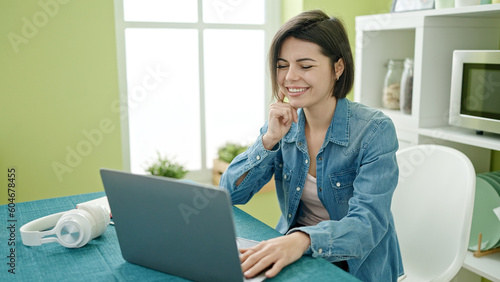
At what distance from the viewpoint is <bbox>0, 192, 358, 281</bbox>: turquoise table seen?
99cm

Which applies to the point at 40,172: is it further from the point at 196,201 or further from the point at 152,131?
the point at 196,201

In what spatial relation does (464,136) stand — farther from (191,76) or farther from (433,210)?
(191,76)

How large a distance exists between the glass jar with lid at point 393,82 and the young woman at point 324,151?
1.04m

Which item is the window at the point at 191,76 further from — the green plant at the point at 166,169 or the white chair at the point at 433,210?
the white chair at the point at 433,210

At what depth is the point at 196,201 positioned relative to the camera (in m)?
0.88

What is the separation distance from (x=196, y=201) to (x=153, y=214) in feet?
0.42

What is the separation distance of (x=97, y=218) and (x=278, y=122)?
0.58 m

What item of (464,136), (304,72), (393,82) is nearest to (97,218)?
(304,72)

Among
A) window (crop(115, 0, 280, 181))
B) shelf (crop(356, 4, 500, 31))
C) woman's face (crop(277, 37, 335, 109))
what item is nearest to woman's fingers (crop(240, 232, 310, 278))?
woman's face (crop(277, 37, 335, 109))

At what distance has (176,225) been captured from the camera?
94 cm

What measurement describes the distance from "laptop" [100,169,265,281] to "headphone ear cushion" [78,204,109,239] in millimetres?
155

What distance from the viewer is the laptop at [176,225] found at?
2.90 feet

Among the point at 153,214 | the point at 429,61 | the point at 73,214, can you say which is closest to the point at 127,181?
the point at 153,214

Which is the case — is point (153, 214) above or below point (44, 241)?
above
